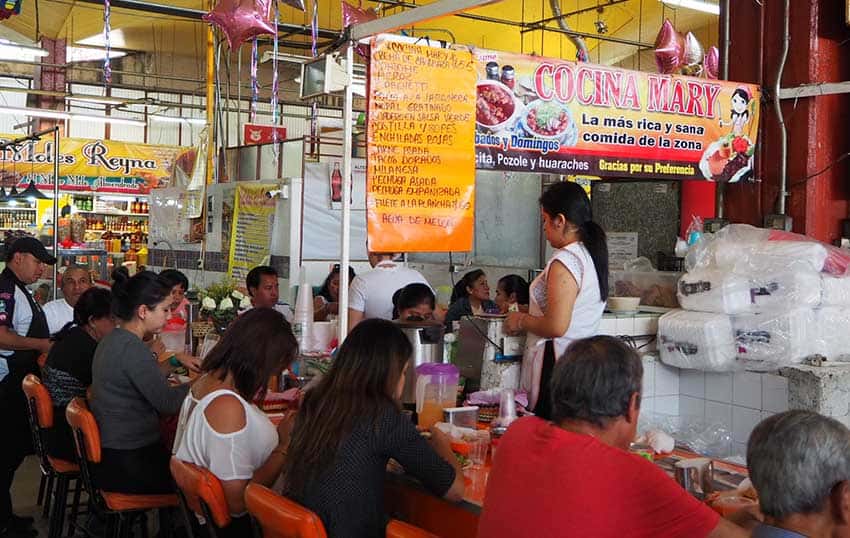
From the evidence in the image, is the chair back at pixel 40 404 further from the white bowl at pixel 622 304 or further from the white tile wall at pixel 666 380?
the white tile wall at pixel 666 380

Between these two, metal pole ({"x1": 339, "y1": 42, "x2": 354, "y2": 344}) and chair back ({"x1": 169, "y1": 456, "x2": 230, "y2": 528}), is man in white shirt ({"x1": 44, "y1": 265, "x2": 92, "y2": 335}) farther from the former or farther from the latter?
chair back ({"x1": 169, "y1": 456, "x2": 230, "y2": 528})

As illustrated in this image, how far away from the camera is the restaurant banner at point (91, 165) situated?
14.0m

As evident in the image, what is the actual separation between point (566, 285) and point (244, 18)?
2.99 metres

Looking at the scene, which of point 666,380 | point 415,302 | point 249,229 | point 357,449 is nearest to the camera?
point 357,449

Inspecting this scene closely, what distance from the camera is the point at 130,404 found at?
3.85 metres

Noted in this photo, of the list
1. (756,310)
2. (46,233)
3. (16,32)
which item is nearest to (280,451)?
(756,310)

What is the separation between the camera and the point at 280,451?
3.00 metres

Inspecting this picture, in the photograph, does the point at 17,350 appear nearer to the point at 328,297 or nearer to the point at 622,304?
the point at 328,297

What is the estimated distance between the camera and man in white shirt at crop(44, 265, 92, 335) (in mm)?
6289

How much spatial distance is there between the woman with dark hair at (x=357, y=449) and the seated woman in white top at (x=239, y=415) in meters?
0.37

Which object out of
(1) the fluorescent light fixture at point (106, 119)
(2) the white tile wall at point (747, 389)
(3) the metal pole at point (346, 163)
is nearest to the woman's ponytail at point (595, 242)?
(3) the metal pole at point (346, 163)

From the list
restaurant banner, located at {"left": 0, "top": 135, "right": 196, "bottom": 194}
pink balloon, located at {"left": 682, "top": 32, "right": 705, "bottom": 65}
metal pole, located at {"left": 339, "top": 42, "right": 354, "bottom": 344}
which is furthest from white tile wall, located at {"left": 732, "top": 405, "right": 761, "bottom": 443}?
restaurant banner, located at {"left": 0, "top": 135, "right": 196, "bottom": 194}

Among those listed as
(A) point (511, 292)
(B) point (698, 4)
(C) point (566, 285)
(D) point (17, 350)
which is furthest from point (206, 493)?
(B) point (698, 4)

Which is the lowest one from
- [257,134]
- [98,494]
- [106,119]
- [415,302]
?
[98,494]
